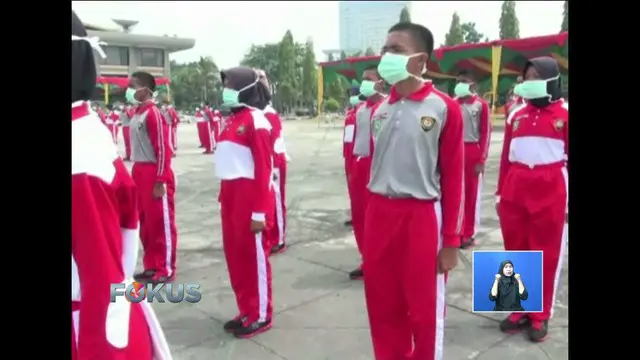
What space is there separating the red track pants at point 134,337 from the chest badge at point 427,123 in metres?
1.74

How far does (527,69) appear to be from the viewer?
417 centimetres

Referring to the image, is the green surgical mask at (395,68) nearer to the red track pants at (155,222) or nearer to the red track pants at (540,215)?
the red track pants at (540,215)

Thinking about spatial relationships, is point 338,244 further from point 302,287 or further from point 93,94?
point 93,94

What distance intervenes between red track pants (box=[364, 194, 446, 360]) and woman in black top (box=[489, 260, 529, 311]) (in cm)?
101

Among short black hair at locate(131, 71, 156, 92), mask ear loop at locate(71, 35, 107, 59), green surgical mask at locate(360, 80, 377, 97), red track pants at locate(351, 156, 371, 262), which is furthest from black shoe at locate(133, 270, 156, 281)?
mask ear loop at locate(71, 35, 107, 59)

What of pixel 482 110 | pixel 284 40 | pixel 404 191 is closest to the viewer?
pixel 404 191

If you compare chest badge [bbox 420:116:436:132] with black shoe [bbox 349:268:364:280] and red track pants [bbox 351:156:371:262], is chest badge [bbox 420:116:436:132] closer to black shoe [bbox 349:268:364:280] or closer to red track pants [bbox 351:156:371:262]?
red track pants [bbox 351:156:371:262]

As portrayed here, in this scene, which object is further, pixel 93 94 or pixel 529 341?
pixel 529 341

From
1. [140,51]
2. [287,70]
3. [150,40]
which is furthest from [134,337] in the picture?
[140,51]

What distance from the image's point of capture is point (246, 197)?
402 cm

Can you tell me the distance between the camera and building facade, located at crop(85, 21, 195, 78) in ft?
198
